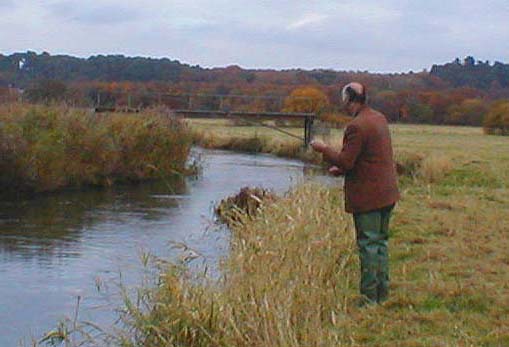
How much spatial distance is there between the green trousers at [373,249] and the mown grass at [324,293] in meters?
0.22

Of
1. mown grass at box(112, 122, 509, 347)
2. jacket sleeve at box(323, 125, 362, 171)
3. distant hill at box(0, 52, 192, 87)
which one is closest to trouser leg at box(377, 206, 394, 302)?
mown grass at box(112, 122, 509, 347)

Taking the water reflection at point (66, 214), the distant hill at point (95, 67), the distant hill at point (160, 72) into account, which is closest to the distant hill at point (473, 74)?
the distant hill at point (160, 72)

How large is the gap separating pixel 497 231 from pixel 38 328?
669 cm

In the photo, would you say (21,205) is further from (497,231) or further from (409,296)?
(409,296)

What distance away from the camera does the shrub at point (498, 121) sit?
74188mm

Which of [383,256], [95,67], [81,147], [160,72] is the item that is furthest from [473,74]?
[383,256]

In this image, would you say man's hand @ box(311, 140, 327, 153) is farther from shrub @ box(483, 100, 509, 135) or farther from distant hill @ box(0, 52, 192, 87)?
distant hill @ box(0, 52, 192, 87)

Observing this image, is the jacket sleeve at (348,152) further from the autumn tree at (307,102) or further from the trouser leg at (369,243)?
the autumn tree at (307,102)

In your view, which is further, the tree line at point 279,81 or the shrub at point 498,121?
the shrub at point 498,121

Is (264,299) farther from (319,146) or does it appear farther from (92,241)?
(92,241)

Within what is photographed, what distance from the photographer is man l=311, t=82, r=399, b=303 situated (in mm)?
9164

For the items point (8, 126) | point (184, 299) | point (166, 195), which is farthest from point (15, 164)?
point (184, 299)

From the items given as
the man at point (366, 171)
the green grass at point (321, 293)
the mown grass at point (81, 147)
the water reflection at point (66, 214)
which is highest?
the man at point (366, 171)

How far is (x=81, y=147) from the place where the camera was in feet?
108
